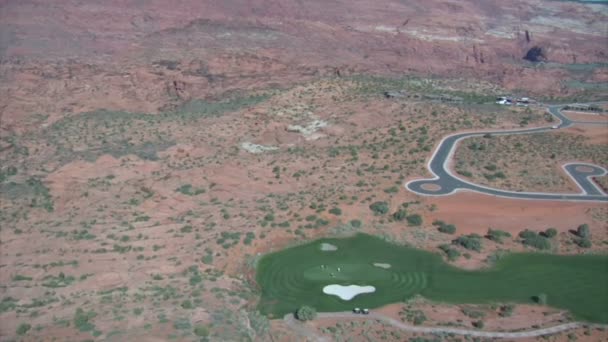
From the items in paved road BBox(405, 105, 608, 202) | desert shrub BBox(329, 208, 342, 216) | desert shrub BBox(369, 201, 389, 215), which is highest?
paved road BBox(405, 105, 608, 202)

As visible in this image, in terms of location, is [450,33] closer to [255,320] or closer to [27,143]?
[27,143]

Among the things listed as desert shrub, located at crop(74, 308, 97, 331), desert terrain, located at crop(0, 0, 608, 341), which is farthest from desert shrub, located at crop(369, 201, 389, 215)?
desert shrub, located at crop(74, 308, 97, 331)

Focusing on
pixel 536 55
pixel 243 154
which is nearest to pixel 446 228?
pixel 243 154

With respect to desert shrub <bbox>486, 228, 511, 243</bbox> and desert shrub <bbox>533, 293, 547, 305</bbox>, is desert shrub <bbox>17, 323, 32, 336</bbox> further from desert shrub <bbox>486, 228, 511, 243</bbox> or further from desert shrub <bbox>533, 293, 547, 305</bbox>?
desert shrub <bbox>486, 228, 511, 243</bbox>

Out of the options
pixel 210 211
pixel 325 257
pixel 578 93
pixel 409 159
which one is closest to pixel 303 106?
pixel 409 159

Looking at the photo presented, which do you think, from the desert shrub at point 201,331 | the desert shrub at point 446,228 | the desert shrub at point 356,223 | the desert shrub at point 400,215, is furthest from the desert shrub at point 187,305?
the desert shrub at point 446,228

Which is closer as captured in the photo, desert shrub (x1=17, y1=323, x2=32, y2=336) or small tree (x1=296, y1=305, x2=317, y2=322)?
desert shrub (x1=17, y1=323, x2=32, y2=336)

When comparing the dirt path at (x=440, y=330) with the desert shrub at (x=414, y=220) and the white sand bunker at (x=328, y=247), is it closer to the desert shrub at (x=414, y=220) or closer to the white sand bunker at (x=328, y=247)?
the white sand bunker at (x=328, y=247)
